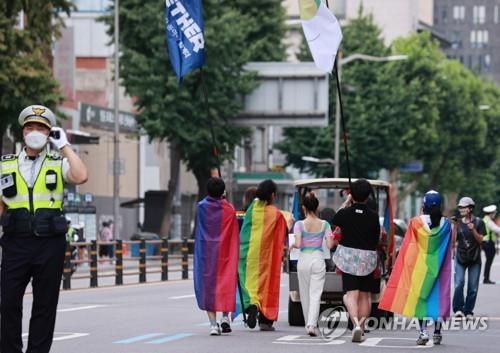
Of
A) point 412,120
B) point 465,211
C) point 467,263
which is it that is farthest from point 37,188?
point 412,120

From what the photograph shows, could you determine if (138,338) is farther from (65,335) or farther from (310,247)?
(310,247)

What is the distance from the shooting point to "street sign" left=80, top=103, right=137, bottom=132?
209ft

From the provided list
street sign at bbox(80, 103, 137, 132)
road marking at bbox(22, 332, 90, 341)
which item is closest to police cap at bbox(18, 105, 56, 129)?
road marking at bbox(22, 332, 90, 341)

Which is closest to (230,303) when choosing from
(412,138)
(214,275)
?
(214,275)

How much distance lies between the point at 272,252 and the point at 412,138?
6591cm

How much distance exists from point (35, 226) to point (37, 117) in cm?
72

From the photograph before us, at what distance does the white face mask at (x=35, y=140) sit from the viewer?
1064 centimetres

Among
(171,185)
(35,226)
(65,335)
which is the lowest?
(65,335)

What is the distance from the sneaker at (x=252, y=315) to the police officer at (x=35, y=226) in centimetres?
709

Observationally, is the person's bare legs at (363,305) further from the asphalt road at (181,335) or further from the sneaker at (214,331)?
the sneaker at (214,331)

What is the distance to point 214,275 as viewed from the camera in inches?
691

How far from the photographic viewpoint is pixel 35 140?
10641mm

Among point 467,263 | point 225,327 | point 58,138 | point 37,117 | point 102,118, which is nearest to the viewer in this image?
point 58,138

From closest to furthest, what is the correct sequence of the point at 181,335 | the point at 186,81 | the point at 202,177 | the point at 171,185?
the point at 181,335, the point at 186,81, the point at 171,185, the point at 202,177
